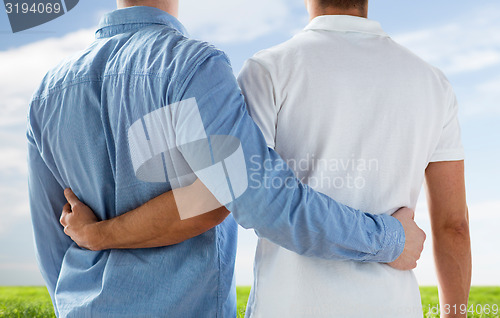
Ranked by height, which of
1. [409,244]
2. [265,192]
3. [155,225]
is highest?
[265,192]

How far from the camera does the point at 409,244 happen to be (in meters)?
1.23

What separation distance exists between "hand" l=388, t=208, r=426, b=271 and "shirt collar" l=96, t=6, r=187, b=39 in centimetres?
75

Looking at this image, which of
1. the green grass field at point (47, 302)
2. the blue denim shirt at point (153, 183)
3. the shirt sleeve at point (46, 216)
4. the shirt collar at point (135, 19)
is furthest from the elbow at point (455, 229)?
the green grass field at point (47, 302)

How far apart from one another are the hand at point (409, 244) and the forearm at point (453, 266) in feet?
0.92

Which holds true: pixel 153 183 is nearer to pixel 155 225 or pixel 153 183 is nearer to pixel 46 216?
pixel 155 225

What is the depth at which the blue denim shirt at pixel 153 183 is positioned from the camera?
107 cm

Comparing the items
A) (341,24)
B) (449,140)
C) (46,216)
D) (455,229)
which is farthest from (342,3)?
(46,216)

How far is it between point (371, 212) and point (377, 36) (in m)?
0.46

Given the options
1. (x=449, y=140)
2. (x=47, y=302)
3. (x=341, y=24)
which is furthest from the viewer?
(x=47, y=302)

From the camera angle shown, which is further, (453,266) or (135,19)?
(453,266)

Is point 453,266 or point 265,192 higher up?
point 265,192

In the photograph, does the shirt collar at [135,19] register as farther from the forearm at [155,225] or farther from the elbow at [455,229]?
the elbow at [455,229]
